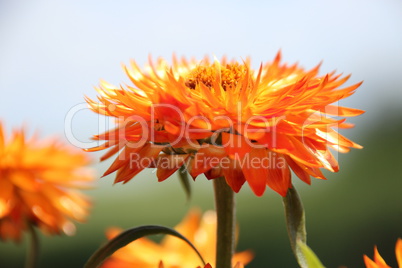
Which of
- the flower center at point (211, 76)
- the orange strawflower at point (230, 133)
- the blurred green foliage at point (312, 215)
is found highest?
the flower center at point (211, 76)

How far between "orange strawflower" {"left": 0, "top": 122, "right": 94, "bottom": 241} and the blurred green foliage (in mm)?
1634

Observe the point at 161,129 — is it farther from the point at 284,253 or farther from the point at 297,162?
the point at 284,253

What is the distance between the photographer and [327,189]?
424 cm

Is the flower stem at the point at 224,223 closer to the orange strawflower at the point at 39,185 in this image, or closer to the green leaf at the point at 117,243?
the green leaf at the point at 117,243

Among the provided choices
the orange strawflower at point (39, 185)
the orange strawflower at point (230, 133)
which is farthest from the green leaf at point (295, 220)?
the orange strawflower at point (39, 185)

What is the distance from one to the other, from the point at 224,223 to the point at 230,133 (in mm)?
154

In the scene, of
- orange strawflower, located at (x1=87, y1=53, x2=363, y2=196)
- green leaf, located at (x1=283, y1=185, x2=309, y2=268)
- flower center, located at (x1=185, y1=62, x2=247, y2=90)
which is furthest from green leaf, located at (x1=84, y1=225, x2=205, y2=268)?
flower center, located at (x1=185, y1=62, x2=247, y2=90)

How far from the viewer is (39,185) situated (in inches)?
65.6

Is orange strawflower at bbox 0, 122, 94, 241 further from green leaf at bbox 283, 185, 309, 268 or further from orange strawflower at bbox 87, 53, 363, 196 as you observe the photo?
green leaf at bbox 283, 185, 309, 268

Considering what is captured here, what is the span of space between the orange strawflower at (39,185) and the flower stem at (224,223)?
77 cm

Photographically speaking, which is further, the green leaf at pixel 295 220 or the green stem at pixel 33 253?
the green stem at pixel 33 253

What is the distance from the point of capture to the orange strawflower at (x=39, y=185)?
156 centimetres

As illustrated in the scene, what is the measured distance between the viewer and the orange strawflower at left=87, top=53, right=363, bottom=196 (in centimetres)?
82

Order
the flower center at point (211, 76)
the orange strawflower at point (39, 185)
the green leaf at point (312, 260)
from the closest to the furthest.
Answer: the green leaf at point (312, 260), the flower center at point (211, 76), the orange strawflower at point (39, 185)
